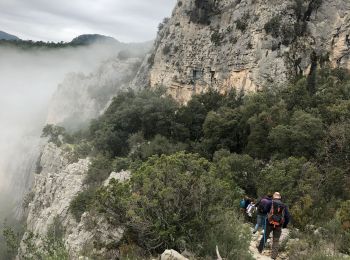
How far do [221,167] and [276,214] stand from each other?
36.4 ft

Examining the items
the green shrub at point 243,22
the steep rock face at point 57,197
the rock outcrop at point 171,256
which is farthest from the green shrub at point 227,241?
the green shrub at point 243,22

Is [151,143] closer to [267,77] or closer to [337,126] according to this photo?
[267,77]

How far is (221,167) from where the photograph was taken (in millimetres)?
21734

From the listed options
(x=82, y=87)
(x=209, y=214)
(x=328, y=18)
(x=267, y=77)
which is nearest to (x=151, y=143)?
(x=267, y=77)

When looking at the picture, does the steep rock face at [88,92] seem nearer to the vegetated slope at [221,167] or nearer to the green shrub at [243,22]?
the vegetated slope at [221,167]

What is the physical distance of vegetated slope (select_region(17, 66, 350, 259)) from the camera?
10.3 m

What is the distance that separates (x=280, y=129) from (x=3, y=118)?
85957 mm

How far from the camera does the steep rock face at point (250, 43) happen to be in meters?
38.2

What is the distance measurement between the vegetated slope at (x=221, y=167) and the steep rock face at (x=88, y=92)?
15618 mm

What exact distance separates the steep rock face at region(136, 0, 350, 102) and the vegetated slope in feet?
8.08

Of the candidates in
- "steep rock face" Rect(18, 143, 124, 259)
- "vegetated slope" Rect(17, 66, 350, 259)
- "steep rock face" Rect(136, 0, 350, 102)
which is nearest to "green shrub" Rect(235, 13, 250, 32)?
"steep rock face" Rect(136, 0, 350, 102)

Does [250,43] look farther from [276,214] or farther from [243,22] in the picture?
[276,214]

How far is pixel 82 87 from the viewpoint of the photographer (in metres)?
76.6

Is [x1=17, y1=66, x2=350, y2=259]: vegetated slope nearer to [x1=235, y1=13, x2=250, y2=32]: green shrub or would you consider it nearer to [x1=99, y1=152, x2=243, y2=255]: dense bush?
[x1=99, y1=152, x2=243, y2=255]: dense bush
